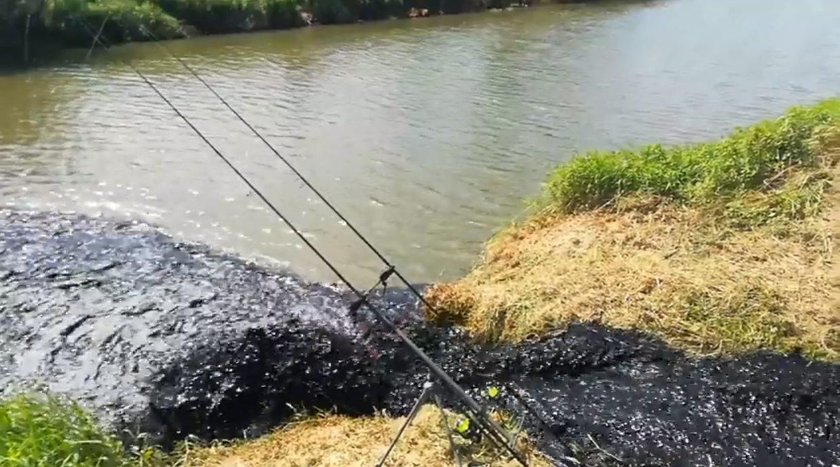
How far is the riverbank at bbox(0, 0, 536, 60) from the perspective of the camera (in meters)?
18.1

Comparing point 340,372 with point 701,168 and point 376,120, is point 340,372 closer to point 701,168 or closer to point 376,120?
point 701,168

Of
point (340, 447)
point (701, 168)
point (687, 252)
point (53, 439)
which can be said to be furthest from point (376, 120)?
point (53, 439)

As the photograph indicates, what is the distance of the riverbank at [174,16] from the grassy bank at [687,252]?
9492mm

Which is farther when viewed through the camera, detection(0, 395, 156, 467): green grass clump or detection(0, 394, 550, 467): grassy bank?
detection(0, 394, 550, 467): grassy bank

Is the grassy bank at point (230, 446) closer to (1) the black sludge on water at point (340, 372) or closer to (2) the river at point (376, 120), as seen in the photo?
(1) the black sludge on water at point (340, 372)

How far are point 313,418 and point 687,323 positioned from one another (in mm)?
2681

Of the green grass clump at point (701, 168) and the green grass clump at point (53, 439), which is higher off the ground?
the green grass clump at point (701, 168)

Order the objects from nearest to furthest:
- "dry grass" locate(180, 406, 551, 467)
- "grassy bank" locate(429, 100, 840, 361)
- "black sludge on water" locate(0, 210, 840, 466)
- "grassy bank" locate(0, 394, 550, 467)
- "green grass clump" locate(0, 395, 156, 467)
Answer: "green grass clump" locate(0, 395, 156, 467) < "grassy bank" locate(0, 394, 550, 467) < "dry grass" locate(180, 406, 551, 467) < "black sludge on water" locate(0, 210, 840, 466) < "grassy bank" locate(429, 100, 840, 361)

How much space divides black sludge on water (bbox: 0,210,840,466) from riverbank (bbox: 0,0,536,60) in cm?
865

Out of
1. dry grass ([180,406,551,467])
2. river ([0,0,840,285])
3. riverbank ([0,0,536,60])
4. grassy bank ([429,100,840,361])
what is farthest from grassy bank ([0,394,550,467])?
riverbank ([0,0,536,60])

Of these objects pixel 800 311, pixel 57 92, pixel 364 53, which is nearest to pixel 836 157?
pixel 800 311

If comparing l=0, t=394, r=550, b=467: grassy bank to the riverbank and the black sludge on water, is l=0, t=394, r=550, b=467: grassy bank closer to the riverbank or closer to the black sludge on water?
the black sludge on water

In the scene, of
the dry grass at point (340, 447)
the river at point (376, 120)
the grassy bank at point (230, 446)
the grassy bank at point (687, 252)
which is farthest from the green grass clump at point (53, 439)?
the river at point (376, 120)

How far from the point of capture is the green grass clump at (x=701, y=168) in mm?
7074
